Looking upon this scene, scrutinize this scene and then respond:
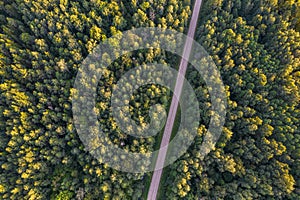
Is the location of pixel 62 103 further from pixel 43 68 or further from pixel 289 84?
pixel 289 84

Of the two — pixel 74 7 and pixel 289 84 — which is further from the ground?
pixel 74 7

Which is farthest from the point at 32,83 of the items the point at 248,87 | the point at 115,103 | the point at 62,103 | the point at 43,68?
the point at 248,87

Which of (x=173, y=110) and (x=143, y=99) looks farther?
(x=173, y=110)

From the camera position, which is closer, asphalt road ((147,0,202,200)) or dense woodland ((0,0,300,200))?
dense woodland ((0,0,300,200))

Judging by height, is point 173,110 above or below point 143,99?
A: below
